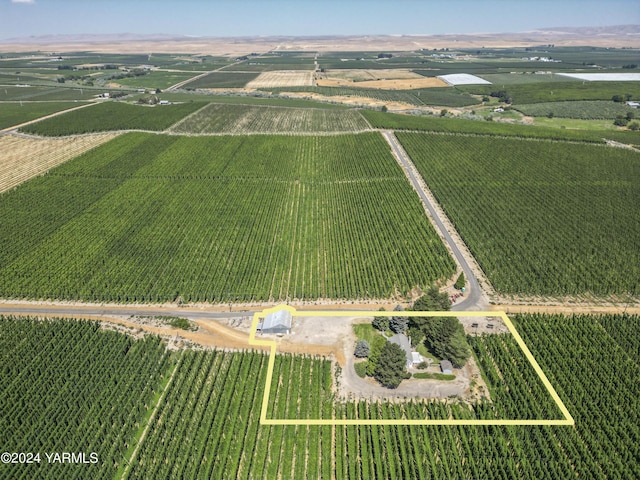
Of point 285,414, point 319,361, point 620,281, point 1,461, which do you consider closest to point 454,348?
point 319,361

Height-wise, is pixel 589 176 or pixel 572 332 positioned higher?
pixel 589 176

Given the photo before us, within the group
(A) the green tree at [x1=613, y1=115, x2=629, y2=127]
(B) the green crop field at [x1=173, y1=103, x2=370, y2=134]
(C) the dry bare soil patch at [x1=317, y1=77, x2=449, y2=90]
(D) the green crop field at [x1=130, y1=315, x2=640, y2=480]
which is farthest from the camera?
(C) the dry bare soil patch at [x1=317, y1=77, x2=449, y2=90]

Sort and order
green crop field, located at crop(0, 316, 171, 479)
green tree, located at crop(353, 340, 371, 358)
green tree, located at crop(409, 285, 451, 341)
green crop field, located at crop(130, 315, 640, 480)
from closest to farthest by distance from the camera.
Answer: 1. green crop field, located at crop(130, 315, 640, 480)
2. green crop field, located at crop(0, 316, 171, 479)
3. green tree, located at crop(353, 340, 371, 358)
4. green tree, located at crop(409, 285, 451, 341)

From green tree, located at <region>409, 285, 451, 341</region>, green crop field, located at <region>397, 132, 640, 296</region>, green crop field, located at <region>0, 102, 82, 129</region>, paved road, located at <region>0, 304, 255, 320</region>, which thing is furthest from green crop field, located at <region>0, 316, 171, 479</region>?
green crop field, located at <region>0, 102, 82, 129</region>

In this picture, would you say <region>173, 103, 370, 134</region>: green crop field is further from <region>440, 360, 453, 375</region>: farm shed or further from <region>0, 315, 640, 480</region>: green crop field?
<region>440, 360, 453, 375</region>: farm shed

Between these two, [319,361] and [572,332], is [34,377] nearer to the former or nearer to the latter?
[319,361]

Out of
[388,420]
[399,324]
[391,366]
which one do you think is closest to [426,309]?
[399,324]
